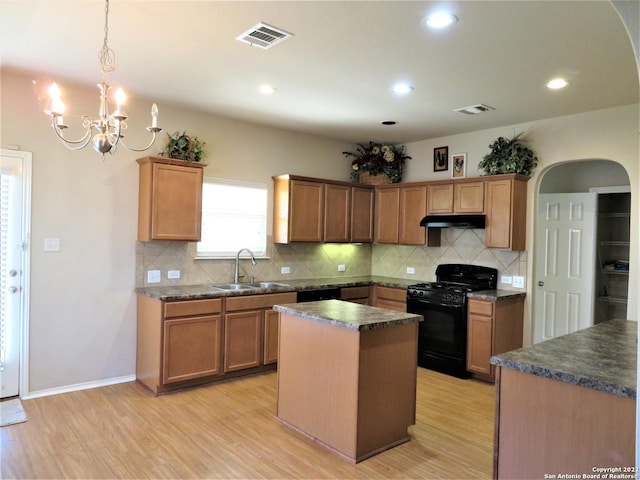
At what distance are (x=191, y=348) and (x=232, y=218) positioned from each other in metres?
1.56

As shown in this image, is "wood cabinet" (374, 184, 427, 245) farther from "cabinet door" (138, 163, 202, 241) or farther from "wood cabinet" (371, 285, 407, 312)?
"cabinet door" (138, 163, 202, 241)

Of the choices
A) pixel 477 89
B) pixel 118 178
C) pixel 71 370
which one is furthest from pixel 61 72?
pixel 477 89

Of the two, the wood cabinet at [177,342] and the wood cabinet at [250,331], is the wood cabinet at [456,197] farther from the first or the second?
the wood cabinet at [177,342]

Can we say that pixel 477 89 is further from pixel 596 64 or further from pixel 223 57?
pixel 223 57

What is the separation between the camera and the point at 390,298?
18.0ft

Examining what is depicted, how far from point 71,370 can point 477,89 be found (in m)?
4.30

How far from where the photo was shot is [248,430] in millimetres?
3318

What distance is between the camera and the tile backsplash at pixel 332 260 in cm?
455

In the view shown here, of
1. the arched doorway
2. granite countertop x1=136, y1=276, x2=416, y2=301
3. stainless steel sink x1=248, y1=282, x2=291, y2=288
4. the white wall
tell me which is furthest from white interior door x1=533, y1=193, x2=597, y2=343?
stainless steel sink x1=248, y1=282, x2=291, y2=288

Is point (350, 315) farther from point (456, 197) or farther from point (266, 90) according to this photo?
point (456, 197)

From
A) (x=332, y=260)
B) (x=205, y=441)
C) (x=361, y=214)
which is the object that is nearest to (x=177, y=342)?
(x=205, y=441)

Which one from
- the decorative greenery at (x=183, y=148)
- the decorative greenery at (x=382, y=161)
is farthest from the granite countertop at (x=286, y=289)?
the decorative greenery at (x=382, y=161)

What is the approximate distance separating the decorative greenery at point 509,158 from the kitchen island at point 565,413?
288 cm

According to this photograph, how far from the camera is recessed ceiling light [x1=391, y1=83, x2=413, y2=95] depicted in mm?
3756
